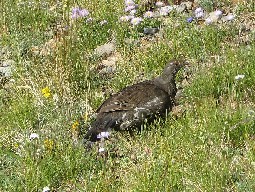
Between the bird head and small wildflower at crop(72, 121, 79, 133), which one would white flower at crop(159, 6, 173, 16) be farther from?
small wildflower at crop(72, 121, 79, 133)

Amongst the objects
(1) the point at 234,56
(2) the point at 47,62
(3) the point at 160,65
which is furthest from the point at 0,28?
(1) the point at 234,56

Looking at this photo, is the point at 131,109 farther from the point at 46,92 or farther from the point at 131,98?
the point at 46,92

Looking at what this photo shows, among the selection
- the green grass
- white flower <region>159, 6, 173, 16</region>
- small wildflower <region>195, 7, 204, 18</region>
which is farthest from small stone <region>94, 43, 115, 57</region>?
small wildflower <region>195, 7, 204, 18</region>

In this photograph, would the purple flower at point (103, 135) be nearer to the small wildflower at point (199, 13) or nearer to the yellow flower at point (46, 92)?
the yellow flower at point (46, 92)

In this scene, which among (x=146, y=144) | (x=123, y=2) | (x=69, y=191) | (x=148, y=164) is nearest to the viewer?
(x=148, y=164)

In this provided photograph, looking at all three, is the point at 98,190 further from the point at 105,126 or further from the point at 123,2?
the point at 123,2

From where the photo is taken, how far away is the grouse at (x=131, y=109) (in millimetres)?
7188

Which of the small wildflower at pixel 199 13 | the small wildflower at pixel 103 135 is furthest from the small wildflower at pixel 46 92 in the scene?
the small wildflower at pixel 199 13

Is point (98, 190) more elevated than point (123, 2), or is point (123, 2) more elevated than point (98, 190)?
point (123, 2)

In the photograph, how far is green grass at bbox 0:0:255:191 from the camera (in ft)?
18.5

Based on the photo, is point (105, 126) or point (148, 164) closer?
point (148, 164)

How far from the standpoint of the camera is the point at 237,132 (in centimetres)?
622

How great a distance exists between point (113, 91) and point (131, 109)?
44.2 inches

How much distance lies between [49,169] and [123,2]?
4.92 metres
